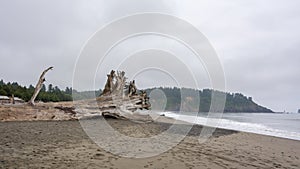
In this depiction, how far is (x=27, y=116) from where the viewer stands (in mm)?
11633

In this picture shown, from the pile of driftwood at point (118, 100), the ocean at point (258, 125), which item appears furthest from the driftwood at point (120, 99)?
the ocean at point (258, 125)

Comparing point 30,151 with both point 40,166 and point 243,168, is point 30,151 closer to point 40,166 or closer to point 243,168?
point 40,166

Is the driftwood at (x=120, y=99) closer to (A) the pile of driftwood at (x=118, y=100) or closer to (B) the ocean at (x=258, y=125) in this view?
(A) the pile of driftwood at (x=118, y=100)

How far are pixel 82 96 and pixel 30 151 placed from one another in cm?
1123

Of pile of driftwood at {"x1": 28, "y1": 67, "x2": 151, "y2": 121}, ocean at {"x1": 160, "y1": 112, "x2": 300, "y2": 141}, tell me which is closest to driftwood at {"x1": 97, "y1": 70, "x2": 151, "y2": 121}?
pile of driftwood at {"x1": 28, "y1": 67, "x2": 151, "y2": 121}

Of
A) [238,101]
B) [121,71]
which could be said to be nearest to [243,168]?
[121,71]

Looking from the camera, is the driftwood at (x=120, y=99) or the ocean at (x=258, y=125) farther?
the ocean at (x=258, y=125)

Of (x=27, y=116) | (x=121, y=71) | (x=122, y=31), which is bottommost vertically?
(x=27, y=116)

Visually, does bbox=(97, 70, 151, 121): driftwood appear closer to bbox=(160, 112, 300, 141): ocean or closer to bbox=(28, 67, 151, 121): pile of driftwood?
bbox=(28, 67, 151, 121): pile of driftwood

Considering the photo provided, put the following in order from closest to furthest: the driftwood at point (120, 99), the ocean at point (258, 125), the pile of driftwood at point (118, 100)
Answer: the pile of driftwood at point (118, 100) < the driftwood at point (120, 99) < the ocean at point (258, 125)

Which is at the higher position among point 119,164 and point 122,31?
point 122,31

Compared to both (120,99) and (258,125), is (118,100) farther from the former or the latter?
(258,125)

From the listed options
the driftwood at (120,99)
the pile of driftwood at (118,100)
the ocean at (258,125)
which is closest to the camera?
the pile of driftwood at (118,100)

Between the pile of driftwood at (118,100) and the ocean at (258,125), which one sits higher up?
the pile of driftwood at (118,100)
